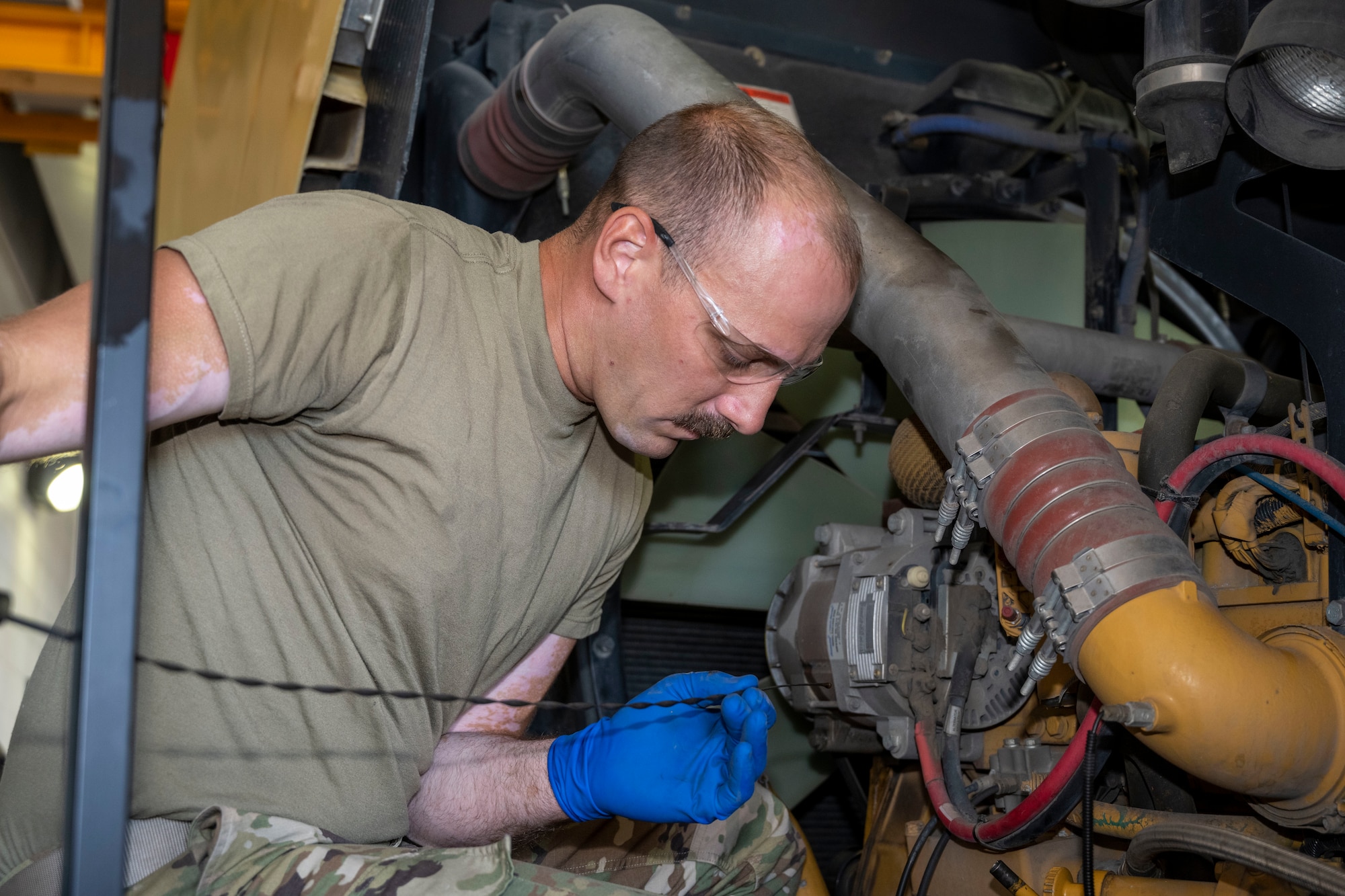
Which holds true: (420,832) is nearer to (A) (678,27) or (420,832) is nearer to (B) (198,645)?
(B) (198,645)

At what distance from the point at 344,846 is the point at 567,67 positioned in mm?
1536

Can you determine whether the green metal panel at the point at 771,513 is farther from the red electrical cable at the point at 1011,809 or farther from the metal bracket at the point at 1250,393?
the metal bracket at the point at 1250,393

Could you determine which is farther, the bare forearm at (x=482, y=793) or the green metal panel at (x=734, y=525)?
the green metal panel at (x=734, y=525)

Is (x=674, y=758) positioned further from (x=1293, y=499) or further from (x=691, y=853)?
(x=1293, y=499)

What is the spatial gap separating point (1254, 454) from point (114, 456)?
1.38 meters

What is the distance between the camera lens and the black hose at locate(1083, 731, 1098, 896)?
58.5 inches

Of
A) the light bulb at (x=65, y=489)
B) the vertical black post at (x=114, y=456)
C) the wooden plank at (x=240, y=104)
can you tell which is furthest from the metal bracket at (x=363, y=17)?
the light bulb at (x=65, y=489)

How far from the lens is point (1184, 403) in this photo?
169 cm

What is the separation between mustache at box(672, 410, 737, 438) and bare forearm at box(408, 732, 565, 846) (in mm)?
590

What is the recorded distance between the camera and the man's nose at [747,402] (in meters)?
1.51

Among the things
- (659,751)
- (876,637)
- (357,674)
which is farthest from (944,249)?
(357,674)

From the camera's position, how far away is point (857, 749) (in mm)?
2152

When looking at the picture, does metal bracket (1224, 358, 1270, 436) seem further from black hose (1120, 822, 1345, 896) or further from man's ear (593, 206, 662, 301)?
man's ear (593, 206, 662, 301)

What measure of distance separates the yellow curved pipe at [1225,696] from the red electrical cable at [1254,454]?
0.69 feet
